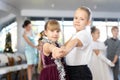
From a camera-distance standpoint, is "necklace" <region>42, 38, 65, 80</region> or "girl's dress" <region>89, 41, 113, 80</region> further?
"girl's dress" <region>89, 41, 113, 80</region>

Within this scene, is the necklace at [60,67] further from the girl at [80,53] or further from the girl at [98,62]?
the girl at [98,62]

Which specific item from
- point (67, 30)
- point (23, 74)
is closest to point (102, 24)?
→ point (67, 30)

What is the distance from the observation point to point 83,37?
1758 millimetres

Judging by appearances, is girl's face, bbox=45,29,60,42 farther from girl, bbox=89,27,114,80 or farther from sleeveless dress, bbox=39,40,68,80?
girl, bbox=89,27,114,80

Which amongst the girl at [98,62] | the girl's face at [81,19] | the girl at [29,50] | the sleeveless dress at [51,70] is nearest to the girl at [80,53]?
the girl's face at [81,19]

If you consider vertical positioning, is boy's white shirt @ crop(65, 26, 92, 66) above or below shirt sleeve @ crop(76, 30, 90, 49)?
below

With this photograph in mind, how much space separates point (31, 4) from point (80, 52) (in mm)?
9793

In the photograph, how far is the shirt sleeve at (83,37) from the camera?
174 centimetres

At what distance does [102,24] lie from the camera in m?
14.4

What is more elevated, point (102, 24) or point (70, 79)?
point (102, 24)

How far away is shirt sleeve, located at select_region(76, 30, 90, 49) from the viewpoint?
5.70 feet

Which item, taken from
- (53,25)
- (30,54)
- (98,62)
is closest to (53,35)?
(53,25)

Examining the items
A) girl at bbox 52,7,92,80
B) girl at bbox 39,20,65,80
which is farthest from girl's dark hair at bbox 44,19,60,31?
girl at bbox 52,7,92,80

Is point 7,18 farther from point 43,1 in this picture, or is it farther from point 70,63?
point 70,63
